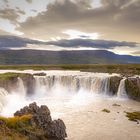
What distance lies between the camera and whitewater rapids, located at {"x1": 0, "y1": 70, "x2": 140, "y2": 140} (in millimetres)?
30203

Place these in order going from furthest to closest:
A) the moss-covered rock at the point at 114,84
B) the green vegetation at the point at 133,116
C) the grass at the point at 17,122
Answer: the moss-covered rock at the point at 114,84
the green vegetation at the point at 133,116
the grass at the point at 17,122

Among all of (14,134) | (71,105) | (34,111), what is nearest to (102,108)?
(71,105)

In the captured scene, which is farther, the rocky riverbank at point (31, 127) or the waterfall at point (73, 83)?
the waterfall at point (73, 83)

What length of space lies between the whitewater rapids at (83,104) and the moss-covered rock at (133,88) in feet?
3.71

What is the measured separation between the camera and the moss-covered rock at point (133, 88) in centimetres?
5478

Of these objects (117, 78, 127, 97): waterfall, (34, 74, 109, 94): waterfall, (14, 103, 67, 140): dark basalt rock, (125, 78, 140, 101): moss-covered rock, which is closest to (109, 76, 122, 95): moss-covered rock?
(117, 78, 127, 97): waterfall

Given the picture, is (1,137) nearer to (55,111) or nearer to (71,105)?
(55,111)

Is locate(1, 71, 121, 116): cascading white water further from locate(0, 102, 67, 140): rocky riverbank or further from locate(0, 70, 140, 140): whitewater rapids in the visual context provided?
locate(0, 102, 67, 140): rocky riverbank

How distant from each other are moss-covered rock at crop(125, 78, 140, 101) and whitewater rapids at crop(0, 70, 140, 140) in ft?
3.71

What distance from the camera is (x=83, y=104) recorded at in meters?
47.0

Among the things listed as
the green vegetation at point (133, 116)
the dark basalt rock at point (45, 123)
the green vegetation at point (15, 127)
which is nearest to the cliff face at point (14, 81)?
the green vegetation at point (133, 116)

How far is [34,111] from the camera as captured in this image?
26.4m

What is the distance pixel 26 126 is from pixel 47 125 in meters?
2.48

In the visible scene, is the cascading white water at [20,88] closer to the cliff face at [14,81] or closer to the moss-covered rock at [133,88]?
the cliff face at [14,81]
